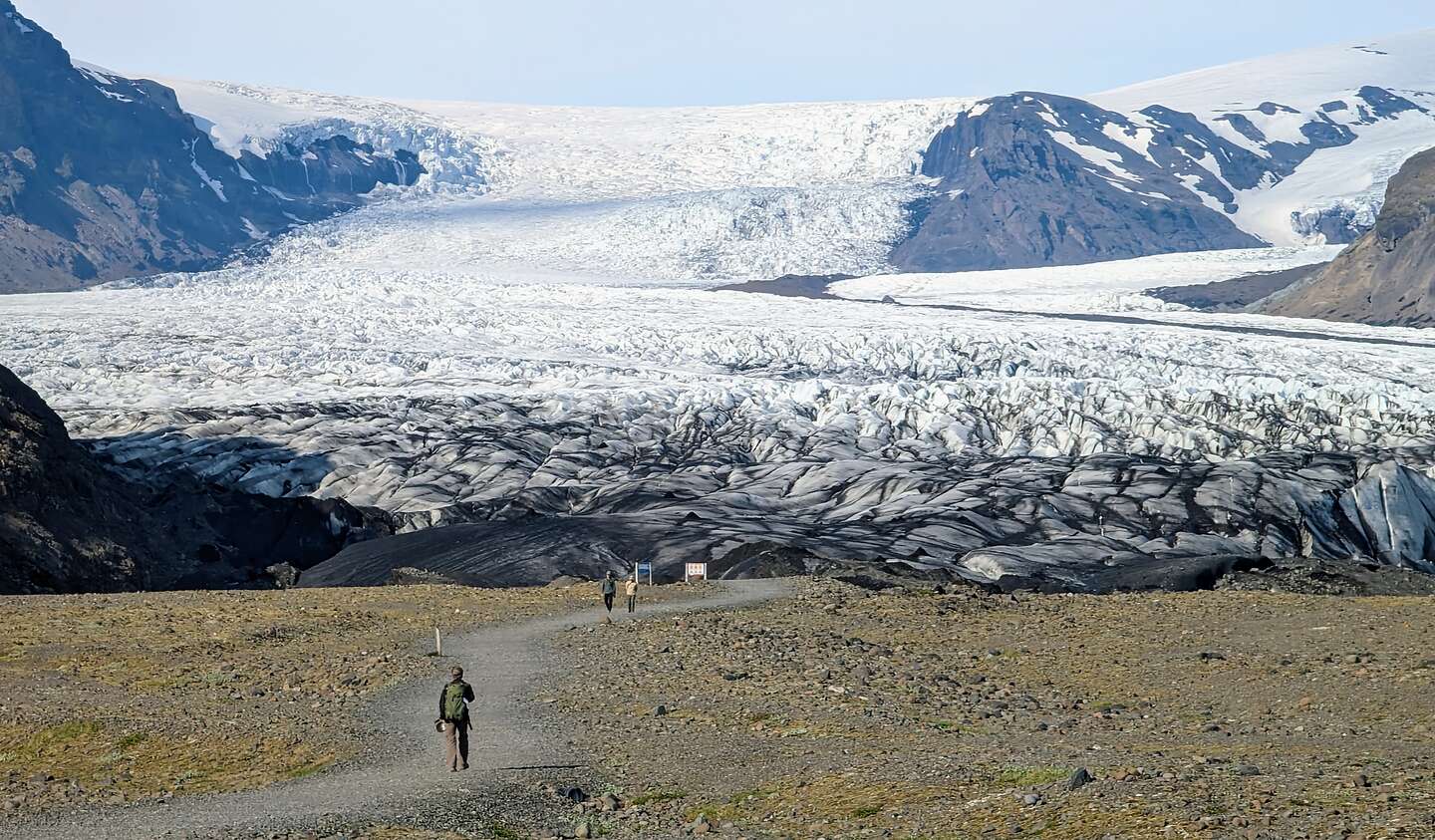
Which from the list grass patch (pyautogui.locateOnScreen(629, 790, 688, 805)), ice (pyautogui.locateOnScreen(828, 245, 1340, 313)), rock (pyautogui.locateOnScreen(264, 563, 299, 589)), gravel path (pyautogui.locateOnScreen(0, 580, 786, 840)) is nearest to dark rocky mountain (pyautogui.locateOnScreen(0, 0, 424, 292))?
ice (pyautogui.locateOnScreen(828, 245, 1340, 313))

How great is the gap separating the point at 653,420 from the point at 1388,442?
24599 mm

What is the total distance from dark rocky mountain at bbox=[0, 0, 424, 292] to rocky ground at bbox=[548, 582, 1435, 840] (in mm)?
137046

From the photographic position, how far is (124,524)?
114 ft

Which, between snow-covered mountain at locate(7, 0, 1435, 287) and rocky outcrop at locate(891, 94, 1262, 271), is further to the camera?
rocky outcrop at locate(891, 94, 1262, 271)

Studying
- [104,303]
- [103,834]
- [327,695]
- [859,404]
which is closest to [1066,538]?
[859,404]

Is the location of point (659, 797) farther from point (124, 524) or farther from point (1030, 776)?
point (124, 524)

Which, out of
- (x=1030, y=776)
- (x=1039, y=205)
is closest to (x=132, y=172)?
(x=1039, y=205)

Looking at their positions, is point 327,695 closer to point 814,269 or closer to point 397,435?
point 397,435

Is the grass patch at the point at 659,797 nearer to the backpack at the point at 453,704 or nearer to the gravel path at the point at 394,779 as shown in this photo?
the gravel path at the point at 394,779

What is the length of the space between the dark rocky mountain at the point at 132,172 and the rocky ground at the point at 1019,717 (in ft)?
450

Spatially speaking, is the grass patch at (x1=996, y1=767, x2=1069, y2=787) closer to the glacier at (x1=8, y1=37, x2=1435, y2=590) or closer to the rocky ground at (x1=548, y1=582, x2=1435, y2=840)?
the rocky ground at (x1=548, y1=582, x2=1435, y2=840)

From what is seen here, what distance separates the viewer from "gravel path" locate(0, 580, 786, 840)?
11070 millimetres

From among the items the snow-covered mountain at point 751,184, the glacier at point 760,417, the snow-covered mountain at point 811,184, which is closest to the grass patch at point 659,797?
the glacier at point 760,417

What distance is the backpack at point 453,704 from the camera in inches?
486
